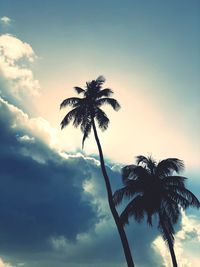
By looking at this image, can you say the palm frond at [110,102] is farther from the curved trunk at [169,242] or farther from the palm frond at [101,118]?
the curved trunk at [169,242]

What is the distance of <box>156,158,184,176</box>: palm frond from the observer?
106 feet

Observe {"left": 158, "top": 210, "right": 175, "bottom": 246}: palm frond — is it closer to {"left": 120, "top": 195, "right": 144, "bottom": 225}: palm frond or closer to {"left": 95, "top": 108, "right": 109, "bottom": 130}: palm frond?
{"left": 120, "top": 195, "right": 144, "bottom": 225}: palm frond

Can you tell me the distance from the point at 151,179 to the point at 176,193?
2620 mm

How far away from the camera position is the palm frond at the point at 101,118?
33938 millimetres

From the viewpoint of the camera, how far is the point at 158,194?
31531 mm

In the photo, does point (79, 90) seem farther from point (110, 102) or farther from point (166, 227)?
point (166, 227)

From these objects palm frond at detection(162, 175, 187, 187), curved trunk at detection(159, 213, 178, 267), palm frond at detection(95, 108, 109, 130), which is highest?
palm frond at detection(95, 108, 109, 130)

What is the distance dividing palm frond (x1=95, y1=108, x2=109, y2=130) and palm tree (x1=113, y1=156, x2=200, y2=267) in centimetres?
460

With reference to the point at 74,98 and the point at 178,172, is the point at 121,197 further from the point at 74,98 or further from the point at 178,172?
the point at 74,98

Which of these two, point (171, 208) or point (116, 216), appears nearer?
point (116, 216)

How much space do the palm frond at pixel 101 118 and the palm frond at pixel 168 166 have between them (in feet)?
21.1

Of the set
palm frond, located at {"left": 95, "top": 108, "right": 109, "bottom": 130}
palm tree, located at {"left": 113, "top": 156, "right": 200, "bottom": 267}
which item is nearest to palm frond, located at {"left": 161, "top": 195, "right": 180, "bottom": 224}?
palm tree, located at {"left": 113, "top": 156, "right": 200, "bottom": 267}

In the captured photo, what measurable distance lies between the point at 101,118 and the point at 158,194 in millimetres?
9046

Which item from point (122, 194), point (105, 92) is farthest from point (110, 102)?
point (122, 194)
